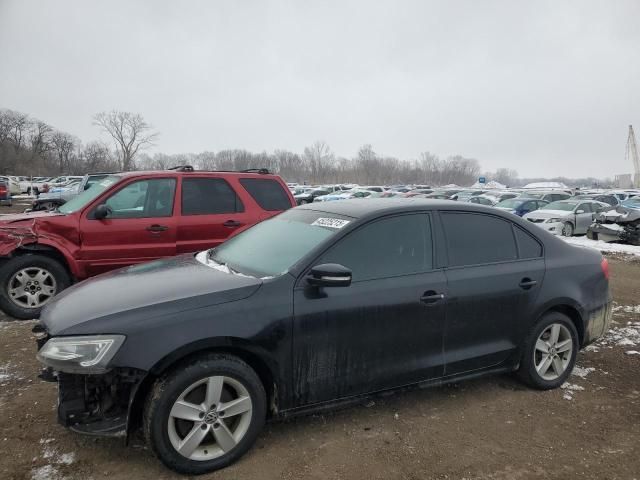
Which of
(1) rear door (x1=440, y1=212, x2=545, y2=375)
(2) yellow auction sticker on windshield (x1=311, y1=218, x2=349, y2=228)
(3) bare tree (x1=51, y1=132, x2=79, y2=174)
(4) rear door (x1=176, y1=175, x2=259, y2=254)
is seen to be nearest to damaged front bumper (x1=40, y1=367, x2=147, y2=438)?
(2) yellow auction sticker on windshield (x1=311, y1=218, x2=349, y2=228)

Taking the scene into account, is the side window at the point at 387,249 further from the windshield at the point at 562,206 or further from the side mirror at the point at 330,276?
the windshield at the point at 562,206

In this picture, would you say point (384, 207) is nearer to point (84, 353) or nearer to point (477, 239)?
point (477, 239)

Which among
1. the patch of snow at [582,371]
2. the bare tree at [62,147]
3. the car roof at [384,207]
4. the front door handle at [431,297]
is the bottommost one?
the patch of snow at [582,371]

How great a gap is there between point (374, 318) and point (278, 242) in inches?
38.0

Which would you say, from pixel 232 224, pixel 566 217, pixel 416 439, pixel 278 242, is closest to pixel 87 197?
pixel 232 224

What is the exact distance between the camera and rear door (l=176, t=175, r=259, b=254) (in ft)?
19.7

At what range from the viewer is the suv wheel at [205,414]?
8.44ft

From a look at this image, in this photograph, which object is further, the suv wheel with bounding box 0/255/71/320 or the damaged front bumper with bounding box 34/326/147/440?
the suv wheel with bounding box 0/255/71/320

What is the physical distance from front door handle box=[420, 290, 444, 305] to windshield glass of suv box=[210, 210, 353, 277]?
0.77 meters

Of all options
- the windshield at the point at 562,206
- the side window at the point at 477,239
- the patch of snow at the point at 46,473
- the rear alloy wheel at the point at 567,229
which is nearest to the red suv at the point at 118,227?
the patch of snow at the point at 46,473

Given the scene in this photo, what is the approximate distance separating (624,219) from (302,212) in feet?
48.1

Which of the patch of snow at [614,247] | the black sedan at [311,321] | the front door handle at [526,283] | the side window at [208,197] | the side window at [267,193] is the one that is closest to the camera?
the black sedan at [311,321]

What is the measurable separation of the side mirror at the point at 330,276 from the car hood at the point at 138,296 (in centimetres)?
36

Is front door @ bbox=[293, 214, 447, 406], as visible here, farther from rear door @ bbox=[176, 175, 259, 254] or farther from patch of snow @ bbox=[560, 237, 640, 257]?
patch of snow @ bbox=[560, 237, 640, 257]
